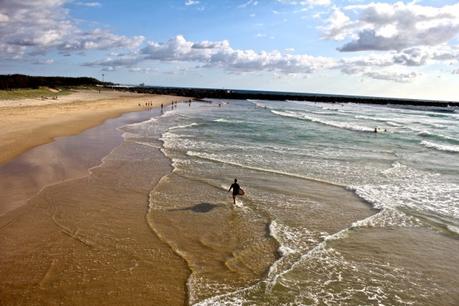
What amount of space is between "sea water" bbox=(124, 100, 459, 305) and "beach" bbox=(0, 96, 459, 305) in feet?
0.17

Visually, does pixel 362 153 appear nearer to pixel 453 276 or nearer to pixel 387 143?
pixel 387 143

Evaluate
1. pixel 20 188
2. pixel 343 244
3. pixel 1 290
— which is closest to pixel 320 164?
pixel 343 244

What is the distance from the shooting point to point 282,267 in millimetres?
10289

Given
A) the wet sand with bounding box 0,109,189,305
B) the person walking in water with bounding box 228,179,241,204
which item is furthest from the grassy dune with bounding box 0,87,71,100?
the person walking in water with bounding box 228,179,241,204

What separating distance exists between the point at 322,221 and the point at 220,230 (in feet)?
11.5

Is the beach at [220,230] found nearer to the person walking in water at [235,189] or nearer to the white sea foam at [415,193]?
the white sea foam at [415,193]

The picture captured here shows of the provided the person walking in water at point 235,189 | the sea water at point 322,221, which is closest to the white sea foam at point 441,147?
the sea water at point 322,221

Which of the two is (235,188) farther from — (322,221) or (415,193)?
(415,193)

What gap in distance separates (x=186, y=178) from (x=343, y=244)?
8.47 meters

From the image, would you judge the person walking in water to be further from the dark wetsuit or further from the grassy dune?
the grassy dune

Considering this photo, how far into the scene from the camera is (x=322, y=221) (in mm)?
13781

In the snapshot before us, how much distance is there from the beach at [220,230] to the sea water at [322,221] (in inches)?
→ 2.0

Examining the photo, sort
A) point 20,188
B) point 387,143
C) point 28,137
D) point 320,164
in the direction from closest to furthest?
1. point 20,188
2. point 320,164
3. point 28,137
4. point 387,143

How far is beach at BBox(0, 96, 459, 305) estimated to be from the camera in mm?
9062
